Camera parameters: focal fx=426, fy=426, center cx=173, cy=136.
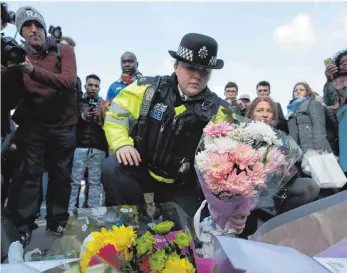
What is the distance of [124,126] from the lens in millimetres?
2340

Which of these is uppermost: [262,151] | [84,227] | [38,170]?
[262,151]

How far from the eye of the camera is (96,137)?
14.6ft

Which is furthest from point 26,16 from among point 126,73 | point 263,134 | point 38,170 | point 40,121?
point 263,134

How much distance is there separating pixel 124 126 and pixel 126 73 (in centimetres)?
255

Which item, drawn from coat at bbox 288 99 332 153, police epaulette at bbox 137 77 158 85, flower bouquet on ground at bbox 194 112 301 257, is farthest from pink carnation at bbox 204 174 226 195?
coat at bbox 288 99 332 153

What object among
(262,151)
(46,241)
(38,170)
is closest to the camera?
(262,151)

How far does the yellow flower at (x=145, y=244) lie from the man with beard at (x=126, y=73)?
375 centimetres

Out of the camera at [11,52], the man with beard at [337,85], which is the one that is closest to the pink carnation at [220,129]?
the camera at [11,52]

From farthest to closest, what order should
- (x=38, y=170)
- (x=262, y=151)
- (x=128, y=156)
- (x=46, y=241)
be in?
(x=38, y=170) < (x=46, y=241) < (x=128, y=156) < (x=262, y=151)

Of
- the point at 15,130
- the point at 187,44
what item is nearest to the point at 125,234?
the point at 187,44

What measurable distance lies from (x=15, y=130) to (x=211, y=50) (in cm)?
191

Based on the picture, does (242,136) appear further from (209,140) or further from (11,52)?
(11,52)

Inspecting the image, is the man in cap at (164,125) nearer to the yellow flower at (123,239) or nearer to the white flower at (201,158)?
the white flower at (201,158)

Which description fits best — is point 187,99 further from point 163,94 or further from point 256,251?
point 256,251
